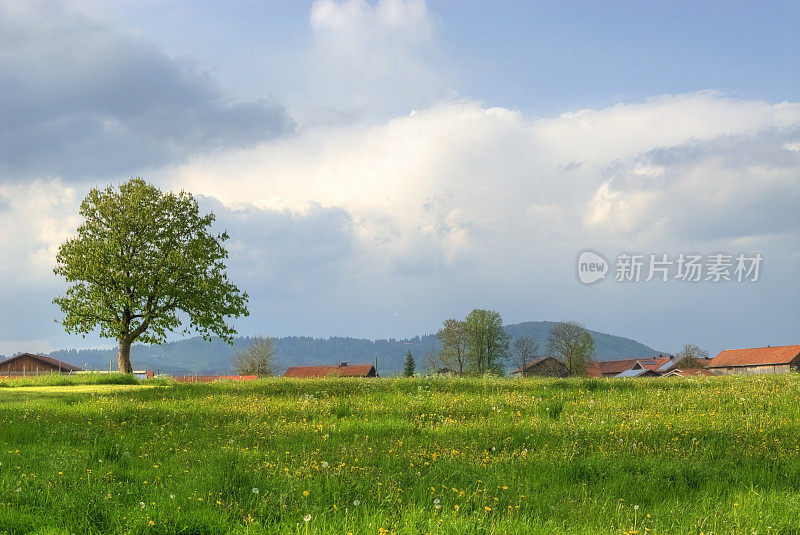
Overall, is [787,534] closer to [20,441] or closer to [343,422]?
[343,422]

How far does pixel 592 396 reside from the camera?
1861cm

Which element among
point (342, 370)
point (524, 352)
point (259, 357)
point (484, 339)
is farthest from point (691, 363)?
point (259, 357)

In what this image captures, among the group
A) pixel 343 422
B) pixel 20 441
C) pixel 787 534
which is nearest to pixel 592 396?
pixel 343 422

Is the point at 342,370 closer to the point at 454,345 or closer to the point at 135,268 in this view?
the point at 454,345

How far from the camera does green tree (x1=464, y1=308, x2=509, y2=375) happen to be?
103 metres

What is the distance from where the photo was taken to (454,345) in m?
105

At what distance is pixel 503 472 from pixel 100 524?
5.38m

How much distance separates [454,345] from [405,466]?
9703cm

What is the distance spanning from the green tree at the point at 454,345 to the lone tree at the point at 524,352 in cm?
2940

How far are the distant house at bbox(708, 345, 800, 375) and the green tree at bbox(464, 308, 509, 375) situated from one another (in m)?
38.6

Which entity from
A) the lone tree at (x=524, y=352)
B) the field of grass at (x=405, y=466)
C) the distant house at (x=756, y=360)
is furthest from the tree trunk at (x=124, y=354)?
the lone tree at (x=524, y=352)

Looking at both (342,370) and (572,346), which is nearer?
(572,346)

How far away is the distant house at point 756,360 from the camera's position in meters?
108

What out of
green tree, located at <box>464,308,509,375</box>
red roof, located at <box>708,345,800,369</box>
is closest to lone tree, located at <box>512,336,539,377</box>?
green tree, located at <box>464,308,509,375</box>
